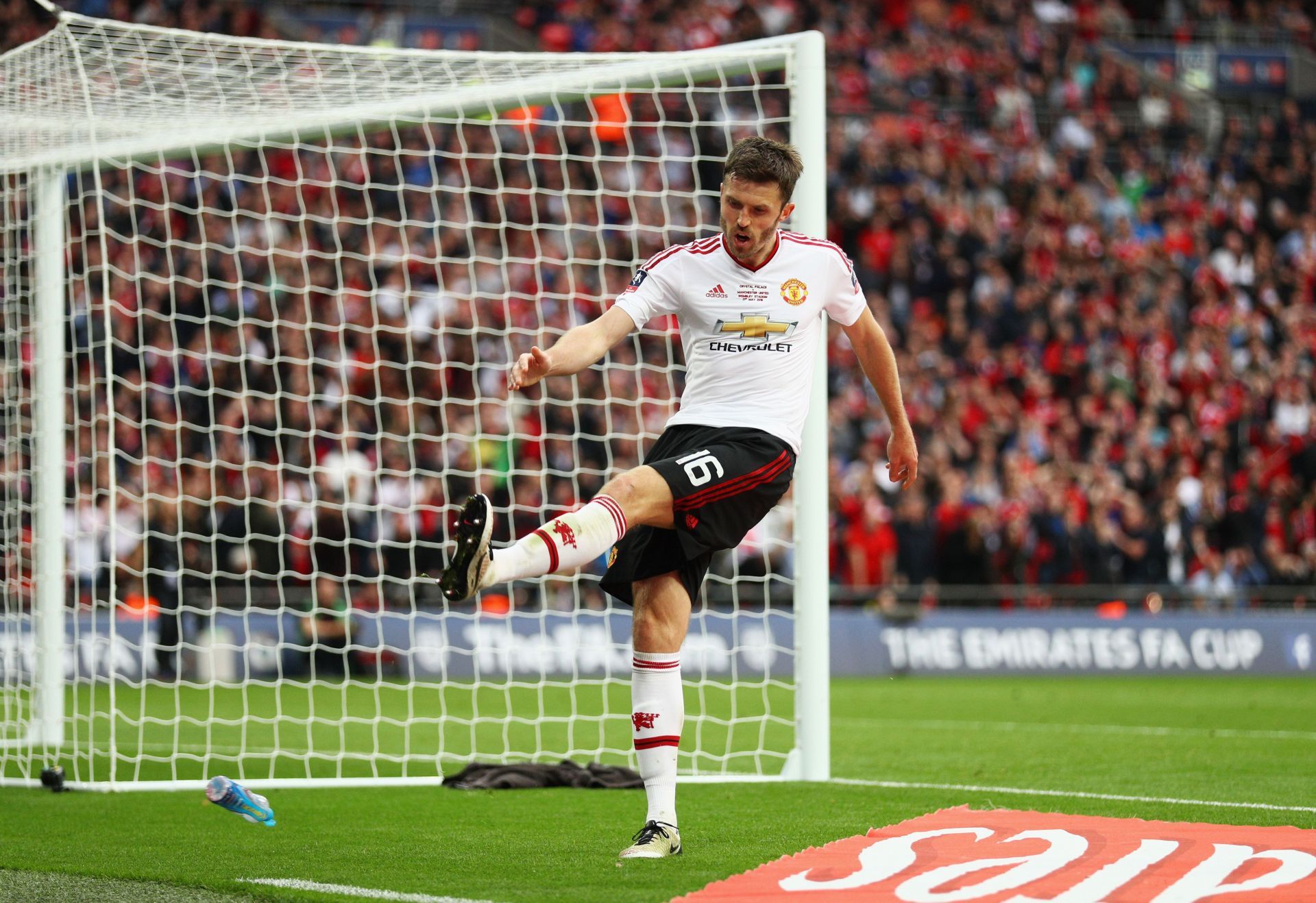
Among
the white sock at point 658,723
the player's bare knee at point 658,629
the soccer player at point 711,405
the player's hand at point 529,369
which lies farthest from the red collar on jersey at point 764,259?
the white sock at point 658,723

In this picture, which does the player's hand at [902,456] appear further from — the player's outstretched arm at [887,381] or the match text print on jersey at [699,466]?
the match text print on jersey at [699,466]

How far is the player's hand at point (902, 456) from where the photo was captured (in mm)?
5828

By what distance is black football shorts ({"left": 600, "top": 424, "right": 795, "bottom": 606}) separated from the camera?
508 centimetres

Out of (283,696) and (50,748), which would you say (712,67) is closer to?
(50,748)

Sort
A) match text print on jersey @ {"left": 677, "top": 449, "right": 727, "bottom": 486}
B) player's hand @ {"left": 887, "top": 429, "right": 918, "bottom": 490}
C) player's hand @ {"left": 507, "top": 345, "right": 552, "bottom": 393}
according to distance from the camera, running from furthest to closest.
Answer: player's hand @ {"left": 887, "top": 429, "right": 918, "bottom": 490} → match text print on jersey @ {"left": 677, "top": 449, "right": 727, "bottom": 486} → player's hand @ {"left": 507, "top": 345, "right": 552, "bottom": 393}

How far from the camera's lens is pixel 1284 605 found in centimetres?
1788

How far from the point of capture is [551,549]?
4750 mm

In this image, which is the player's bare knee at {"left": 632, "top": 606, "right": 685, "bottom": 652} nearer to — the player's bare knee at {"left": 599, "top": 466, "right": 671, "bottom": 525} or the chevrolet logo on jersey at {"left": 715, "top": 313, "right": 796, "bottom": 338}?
the player's bare knee at {"left": 599, "top": 466, "right": 671, "bottom": 525}

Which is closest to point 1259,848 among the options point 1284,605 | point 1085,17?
point 1284,605

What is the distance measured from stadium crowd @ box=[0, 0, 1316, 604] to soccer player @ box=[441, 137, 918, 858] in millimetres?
7308

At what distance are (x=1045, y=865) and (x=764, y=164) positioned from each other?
2.31 metres

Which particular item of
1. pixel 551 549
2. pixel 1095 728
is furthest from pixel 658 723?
pixel 1095 728

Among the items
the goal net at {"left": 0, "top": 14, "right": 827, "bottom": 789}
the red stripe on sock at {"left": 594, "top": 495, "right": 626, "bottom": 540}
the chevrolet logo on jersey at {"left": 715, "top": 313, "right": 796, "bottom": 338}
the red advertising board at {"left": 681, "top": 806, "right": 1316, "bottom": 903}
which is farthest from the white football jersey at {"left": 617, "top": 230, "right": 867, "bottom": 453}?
the goal net at {"left": 0, "top": 14, "right": 827, "bottom": 789}

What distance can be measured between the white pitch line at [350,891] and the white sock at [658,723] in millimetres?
908
